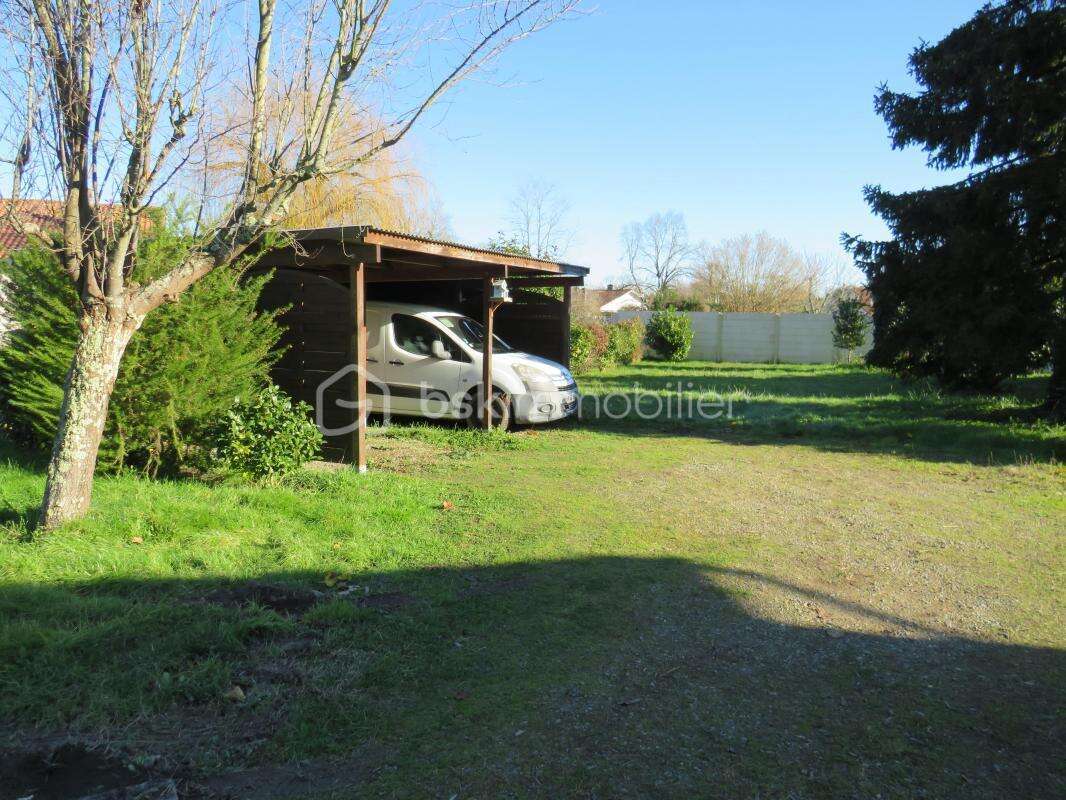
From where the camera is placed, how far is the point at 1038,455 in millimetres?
9508

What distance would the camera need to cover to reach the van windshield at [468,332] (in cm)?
1130

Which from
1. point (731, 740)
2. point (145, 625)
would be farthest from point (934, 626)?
point (145, 625)

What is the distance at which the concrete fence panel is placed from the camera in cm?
2756

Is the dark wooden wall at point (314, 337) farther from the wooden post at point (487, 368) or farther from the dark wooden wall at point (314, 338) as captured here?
the wooden post at point (487, 368)

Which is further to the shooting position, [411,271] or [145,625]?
[411,271]

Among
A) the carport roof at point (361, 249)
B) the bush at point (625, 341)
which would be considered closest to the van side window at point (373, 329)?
the carport roof at point (361, 249)

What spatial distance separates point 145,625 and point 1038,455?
1016 centimetres

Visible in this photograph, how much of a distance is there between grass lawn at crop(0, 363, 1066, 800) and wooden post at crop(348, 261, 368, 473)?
640mm

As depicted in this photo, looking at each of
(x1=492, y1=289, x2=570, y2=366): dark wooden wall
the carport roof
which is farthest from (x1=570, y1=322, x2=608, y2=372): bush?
the carport roof

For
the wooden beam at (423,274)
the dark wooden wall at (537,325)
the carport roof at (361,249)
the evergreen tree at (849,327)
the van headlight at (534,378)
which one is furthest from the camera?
the evergreen tree at (849,327)

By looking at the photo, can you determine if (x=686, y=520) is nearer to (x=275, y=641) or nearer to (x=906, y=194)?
(x=275, y=641)

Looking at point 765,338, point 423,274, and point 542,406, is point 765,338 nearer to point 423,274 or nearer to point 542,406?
point 542,406

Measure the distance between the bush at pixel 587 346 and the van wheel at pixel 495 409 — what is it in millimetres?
9050

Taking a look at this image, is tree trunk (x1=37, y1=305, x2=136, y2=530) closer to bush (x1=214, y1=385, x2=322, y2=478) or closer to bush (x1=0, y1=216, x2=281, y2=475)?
bush (x1=0, y1=216, x2=281, y2=475)
